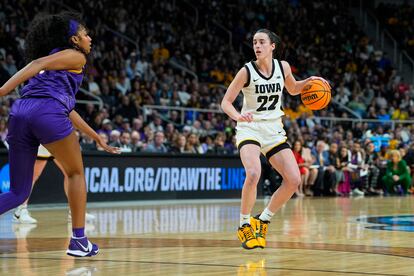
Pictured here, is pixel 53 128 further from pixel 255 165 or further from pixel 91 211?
pixel 91 211

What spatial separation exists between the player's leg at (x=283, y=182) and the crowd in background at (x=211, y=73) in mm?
8382

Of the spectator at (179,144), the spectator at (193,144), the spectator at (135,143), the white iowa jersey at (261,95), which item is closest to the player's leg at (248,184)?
the white iowa jersey at (261,95)

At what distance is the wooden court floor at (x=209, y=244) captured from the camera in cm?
630

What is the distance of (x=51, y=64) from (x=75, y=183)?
3.11ft

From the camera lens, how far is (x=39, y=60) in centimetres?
654

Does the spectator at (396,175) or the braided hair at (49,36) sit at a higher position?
the braided hair at (49,36)

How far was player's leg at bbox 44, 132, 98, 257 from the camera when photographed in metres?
6.60

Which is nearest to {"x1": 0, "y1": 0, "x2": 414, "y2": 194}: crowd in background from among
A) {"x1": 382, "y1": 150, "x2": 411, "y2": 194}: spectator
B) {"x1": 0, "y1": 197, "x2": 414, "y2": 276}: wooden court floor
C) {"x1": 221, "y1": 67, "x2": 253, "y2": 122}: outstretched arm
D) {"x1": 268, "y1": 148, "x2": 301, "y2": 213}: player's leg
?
{"x1": 382, "y1": 150, "x2": 411, "y2": 194}: spectator

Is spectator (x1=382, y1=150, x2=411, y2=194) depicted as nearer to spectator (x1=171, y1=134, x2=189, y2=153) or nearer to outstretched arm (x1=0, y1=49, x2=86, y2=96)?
spectator (x1=171, y1=134, x2=189, y2=153)

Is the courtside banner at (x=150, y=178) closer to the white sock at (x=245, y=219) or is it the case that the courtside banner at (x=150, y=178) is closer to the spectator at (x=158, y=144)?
the spectator at (x=158, y=144)

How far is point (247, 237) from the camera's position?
785cm

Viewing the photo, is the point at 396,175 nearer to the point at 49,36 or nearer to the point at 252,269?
the point at 252,269

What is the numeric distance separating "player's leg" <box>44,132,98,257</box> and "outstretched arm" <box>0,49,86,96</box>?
54cm

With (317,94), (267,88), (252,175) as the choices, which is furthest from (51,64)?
(317,94)
